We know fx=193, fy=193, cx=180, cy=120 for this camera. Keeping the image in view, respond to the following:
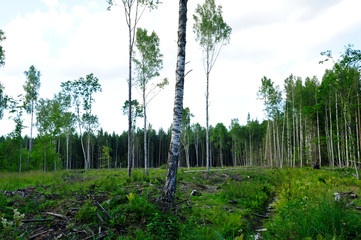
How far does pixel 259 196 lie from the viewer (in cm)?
815

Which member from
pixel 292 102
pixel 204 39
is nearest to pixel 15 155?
pixel 204 39

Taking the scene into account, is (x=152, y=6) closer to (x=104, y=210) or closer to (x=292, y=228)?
(x=104, y=210)

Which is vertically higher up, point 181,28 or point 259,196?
point 181,28

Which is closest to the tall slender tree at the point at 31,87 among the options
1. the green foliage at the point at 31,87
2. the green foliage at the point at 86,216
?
the green foliage at the point at 31,87

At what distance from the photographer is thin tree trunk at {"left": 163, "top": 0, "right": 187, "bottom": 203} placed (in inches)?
235

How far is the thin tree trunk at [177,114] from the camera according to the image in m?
5.96

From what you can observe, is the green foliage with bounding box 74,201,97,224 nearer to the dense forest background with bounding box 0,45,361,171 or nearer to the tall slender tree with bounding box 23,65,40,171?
the dense forest background with bounding box 0,45,361,171

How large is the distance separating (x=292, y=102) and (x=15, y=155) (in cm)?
4108

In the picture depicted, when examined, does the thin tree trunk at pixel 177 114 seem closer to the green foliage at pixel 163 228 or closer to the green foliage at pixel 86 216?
the green foliage at pixel 163 228

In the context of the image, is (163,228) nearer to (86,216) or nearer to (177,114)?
(86,216)

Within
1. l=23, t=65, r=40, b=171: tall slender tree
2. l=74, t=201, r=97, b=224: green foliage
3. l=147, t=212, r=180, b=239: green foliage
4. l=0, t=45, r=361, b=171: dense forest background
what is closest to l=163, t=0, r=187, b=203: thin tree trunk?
l=147, t=212, r=180, b=239: green foliage

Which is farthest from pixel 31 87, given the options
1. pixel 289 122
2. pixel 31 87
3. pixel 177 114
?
pixel 289 122

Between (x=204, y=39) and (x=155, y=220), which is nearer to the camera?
(x=155, y=220)

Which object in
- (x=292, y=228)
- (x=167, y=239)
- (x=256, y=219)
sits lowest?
(x=256, y=219)
